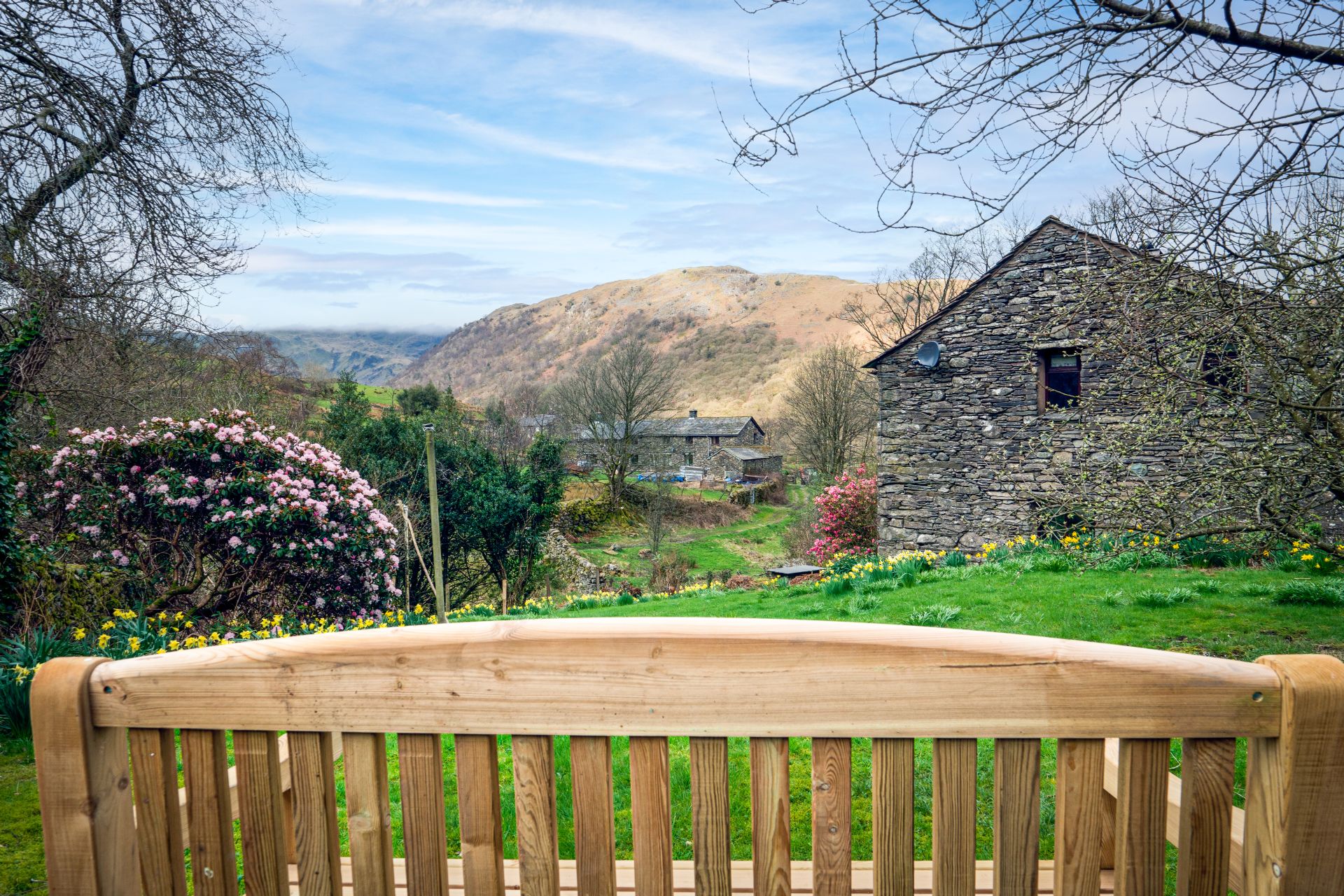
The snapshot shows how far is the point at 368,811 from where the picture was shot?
3.77 feet

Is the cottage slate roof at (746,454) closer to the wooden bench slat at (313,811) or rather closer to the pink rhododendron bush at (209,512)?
the pink rhododendron bush at (209,512)

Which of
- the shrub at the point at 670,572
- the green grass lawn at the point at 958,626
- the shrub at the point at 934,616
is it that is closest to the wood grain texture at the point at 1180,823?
the green grass lawn at the point at 958,626

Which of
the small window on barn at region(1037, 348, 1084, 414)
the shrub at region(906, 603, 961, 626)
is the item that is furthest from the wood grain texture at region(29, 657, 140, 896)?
the small window on barn at region(1037, 348, 1084, 414)

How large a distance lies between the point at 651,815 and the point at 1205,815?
78cm

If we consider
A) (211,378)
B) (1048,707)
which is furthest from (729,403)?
(1048,707)

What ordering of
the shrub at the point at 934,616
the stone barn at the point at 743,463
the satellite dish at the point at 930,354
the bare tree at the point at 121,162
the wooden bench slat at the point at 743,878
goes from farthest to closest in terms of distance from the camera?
1. the stone barn at the point at 743,463
2. the satellite dish at the point at 930,354
3. the shrub at the point at 934,616
4. the bare tree at the point at 121,162
5. the wooden bench slat at the point at 743,878

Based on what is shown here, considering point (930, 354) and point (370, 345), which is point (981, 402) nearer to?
point (930, 354)

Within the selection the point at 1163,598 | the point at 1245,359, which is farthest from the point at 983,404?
the point at 1245,359

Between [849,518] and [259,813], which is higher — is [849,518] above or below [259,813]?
below

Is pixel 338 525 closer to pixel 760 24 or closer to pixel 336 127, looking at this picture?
pixel 336 127

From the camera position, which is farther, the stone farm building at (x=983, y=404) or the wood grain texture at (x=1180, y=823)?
the stone farm building at (x=983, y=404)

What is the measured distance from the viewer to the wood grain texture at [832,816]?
107 cm

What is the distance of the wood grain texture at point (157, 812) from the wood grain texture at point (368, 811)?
0.88ft

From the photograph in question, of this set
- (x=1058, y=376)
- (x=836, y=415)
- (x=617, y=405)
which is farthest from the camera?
(x=617, y=405)
